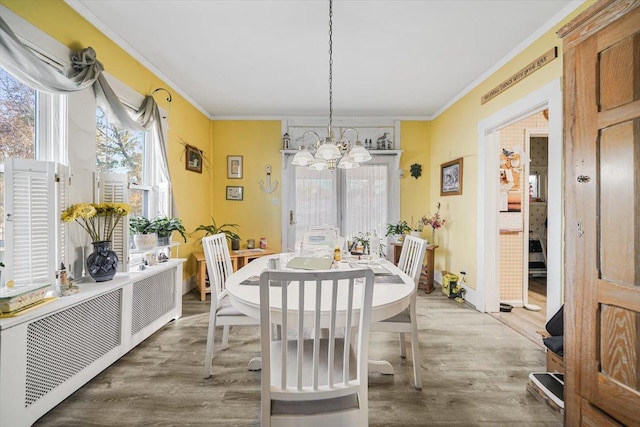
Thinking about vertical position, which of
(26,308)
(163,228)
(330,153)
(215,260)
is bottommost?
(26,308)

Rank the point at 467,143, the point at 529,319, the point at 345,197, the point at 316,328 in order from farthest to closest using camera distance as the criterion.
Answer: the point at 345,197
the point at 467,143
the point at 529,319
the point at 316,328

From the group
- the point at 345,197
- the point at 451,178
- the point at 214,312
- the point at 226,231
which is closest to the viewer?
the point at 214,312

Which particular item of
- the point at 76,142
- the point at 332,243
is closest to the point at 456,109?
the point at 332,243

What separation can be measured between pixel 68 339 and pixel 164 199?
1781 millimetres

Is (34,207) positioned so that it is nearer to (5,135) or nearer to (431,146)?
(5,135)

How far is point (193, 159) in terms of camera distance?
12.9ft

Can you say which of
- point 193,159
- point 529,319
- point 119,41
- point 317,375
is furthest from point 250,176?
point 529,319

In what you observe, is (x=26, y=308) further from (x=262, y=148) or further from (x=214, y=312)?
(x=262, y=148)

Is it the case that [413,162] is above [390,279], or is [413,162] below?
above

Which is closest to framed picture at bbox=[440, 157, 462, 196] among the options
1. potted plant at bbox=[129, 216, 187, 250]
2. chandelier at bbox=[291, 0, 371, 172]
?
chandelier at bbox=[291, 0, 371, 172]

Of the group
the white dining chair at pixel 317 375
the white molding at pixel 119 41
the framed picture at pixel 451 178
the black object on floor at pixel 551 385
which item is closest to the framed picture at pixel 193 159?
the white molding at pixel 119 41

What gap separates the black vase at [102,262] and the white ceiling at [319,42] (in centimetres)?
177

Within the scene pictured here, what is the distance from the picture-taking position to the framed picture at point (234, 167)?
459 centimetres

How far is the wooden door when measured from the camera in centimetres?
101
